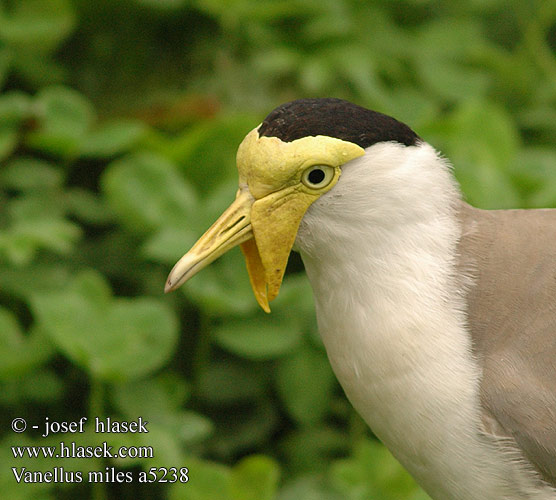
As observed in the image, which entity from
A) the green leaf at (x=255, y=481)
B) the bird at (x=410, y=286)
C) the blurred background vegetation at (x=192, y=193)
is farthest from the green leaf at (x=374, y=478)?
the bird at (x=410, y=286)

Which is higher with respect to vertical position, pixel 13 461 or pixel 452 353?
pixel 452 353

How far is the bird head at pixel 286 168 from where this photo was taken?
138 cm

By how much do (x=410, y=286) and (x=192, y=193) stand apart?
3.94ft

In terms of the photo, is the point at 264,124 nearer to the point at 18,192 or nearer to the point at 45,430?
the point at 45,430

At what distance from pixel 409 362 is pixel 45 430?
118cm

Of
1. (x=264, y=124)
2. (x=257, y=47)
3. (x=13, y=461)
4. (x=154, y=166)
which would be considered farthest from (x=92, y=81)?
(x=264, y=124)

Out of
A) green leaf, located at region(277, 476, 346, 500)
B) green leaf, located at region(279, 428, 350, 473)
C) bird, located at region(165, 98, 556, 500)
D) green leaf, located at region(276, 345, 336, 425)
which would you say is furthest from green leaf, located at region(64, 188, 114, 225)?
bird, located at region(165, 98, 556, 500)

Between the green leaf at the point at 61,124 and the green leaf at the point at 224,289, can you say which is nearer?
the green leaf at the point at 224,289

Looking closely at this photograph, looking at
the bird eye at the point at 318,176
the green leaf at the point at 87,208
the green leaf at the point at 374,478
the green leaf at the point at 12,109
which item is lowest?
the green leaf at the point at 374,478

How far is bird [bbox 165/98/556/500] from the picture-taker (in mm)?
1408

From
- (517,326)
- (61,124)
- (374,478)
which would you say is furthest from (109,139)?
(517,326)

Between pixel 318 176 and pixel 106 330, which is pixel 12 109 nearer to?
pixel 106 330

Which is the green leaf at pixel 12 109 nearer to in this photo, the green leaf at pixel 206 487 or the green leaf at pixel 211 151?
the green leaf at pixel 211 151

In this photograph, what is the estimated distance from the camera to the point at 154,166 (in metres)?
2.43
